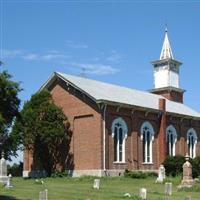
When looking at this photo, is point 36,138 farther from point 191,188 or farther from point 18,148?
point 191,188

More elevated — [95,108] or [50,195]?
[95,108]

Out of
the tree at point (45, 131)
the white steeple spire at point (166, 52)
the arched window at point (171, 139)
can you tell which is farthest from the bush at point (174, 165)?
the white steeple spire at point (166, 52)

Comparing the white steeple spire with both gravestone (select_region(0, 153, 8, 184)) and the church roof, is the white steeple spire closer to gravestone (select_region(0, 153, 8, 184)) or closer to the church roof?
the church roof

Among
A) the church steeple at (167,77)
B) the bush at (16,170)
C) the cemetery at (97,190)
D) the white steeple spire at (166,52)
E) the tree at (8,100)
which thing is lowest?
the cemetery at (97,190)

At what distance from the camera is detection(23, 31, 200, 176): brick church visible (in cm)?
4491

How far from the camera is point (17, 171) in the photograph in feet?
196

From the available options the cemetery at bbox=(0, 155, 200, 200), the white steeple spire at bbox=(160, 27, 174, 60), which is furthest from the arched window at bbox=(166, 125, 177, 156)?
the white steeple spire at bbox=(160, 27, 174, 60)

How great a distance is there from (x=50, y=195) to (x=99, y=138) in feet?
65.6

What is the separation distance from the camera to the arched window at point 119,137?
152 ft

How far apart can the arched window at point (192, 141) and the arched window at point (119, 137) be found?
1220 centimetres

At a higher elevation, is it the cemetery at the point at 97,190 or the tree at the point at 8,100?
the tree at the point at 8,100

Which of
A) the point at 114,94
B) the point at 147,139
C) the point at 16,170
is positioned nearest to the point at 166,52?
the point at 147,139

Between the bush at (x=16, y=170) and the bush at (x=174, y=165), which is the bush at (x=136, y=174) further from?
the bush at (x=16, y=170)

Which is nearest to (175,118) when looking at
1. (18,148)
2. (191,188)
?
(18,148)
